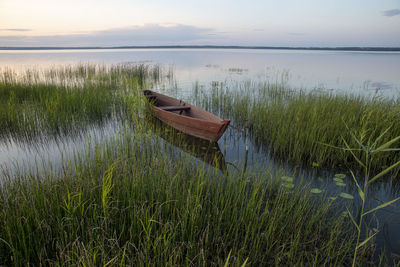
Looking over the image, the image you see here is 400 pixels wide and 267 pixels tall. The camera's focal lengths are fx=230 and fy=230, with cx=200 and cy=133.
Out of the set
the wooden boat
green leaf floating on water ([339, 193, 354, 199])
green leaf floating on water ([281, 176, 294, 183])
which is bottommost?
green leaf floating on water ([339, 193, 354, 199])

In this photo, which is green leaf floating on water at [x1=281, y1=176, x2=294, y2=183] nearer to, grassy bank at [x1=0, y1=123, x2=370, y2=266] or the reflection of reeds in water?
grassy bank at [x1=0, y1=123, x2=370, y2=266]

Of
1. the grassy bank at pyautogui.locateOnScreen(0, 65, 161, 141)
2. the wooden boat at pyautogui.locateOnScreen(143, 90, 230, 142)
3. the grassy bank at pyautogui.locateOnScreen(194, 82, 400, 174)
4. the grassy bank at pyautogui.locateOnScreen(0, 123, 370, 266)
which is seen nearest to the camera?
the grassy bank at pyautogui.locateOnScreen(0, 123, 370, 266)

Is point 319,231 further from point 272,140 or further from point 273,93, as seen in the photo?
point 273,93

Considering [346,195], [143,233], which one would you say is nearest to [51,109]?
[143,233]

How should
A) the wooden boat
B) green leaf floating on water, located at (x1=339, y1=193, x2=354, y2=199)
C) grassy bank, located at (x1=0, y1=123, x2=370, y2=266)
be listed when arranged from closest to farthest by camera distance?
grassy bank, located at (x1=0, y1=123, x2=370, y2=266), green leaf floating on water, located at (x1=339, y1=193, x2=354, y2=199), the wooden boat

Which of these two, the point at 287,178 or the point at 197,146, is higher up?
the point at 287,178

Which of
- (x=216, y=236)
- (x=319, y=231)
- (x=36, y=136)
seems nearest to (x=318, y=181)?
(x=319, y=231)

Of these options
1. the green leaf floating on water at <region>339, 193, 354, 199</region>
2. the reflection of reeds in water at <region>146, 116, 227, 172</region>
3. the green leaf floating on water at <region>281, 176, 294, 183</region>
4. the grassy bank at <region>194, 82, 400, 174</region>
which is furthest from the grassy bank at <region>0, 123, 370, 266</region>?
the reflection of reeds in water at <region>146, 116, 227, 172</region>

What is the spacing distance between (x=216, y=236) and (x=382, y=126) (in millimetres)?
4446

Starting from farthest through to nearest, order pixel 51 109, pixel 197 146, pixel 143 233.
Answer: pixel 51 109, pixel 197 146, pixel 143 233

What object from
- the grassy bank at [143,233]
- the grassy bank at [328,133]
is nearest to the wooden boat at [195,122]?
the grassy bank at [328,133]

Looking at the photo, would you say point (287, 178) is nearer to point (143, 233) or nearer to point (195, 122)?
point (143, 233)

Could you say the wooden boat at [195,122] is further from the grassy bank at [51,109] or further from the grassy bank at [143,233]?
the grassy bank at [143,233]

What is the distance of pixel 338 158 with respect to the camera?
15.8 feet
